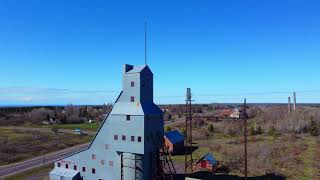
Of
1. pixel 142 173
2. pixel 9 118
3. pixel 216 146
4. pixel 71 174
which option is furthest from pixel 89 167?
pixel 9 118

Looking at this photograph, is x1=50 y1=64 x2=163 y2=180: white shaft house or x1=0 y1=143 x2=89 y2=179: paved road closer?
x1=50 y1=64 x2=163 y2=180: white shaft house

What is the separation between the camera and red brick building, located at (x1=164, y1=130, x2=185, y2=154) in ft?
208

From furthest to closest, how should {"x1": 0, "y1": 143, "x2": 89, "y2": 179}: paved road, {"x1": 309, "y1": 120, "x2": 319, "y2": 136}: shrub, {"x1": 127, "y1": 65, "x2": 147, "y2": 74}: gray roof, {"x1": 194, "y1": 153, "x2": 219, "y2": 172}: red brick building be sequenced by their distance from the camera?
{"x1": 309, "y1": 120, "x2": 319, "y2": 136}: shrub → {"x1": 0, "y1": 143, "x2": 89, "y2": 179}: paved road → {"x1": 194, "y1": 153, "x2": 219, "y2": 172}: red brick building → {"x1": 127, "y1": 65, "x2": 147, "y2": 74}: gray roof

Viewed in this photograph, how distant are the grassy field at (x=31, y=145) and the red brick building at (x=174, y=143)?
101ft

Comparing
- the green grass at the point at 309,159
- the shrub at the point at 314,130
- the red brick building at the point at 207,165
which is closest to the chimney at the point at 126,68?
the red brick building at the point at 207,165

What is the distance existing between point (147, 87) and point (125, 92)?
263 centimetres

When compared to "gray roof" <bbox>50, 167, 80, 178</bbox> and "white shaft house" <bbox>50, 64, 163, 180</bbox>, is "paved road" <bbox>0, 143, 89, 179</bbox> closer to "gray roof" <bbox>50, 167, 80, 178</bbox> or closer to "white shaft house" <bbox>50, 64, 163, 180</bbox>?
"gray roof" <bbox>50, 167, 80, 178</bbox>

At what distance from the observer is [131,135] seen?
116 feet

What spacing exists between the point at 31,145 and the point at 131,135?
5761 centimetres

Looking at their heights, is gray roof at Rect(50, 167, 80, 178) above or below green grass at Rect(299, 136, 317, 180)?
above

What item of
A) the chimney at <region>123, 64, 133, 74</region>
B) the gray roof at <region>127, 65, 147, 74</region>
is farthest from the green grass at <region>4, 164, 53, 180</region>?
the gray roof at <region>127, 65, 147, 74</region>

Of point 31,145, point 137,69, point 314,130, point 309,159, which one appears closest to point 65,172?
point 137,69

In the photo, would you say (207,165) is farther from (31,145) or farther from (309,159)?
(31,145)

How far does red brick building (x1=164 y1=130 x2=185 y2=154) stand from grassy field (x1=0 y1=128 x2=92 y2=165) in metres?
30.9
